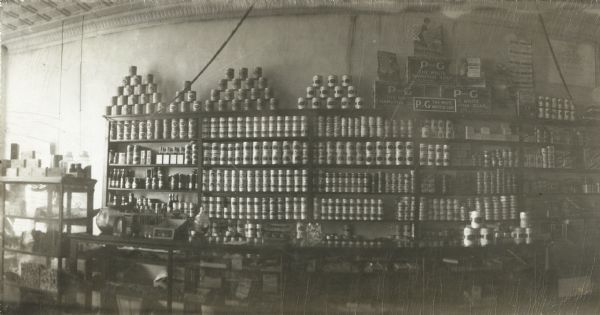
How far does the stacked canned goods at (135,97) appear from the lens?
519 cm

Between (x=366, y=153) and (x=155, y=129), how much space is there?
2.80 m

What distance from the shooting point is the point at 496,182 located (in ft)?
15.5

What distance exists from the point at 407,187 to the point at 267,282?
2.10 metres

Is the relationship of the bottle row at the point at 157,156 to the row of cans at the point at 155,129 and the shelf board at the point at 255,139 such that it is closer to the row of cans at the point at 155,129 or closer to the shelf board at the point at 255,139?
the row of cans at the point at 155,129

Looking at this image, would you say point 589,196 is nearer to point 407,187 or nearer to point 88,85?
point 407,187

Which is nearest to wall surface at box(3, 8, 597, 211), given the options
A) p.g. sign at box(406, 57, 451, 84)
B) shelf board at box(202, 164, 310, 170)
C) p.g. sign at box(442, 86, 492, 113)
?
p.g. sign at box(406, 57, 451, 84)

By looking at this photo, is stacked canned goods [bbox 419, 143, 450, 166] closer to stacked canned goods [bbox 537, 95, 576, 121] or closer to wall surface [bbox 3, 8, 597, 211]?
wall surface [bbox 3, 8, 597, 211]

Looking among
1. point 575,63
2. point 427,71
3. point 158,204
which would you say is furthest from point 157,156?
point 575,63

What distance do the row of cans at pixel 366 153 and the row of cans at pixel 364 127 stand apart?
0.10 meters

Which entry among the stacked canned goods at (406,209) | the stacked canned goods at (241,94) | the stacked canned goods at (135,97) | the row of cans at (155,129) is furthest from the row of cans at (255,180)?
the stacked canned goods at (135,97)

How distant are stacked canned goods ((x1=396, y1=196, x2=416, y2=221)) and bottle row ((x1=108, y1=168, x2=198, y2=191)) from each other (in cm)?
260

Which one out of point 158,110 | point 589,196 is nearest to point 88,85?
point 158,110

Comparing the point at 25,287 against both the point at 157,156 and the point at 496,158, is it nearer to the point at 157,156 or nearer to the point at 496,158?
the point at 157,156

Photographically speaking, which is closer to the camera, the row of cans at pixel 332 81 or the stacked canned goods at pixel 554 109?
the row of cans at pixel 332 81
